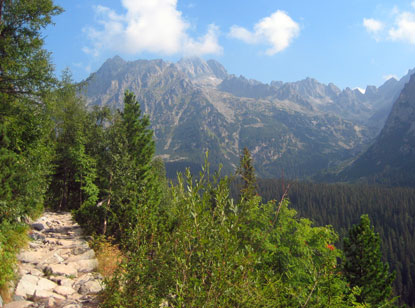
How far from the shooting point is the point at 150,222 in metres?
5.92

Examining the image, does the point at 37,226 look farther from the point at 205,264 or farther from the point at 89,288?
the point at 205,264

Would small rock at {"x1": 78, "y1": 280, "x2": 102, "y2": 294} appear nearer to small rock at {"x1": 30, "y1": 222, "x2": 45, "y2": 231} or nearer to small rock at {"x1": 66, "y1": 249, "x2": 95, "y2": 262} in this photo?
small rock at {"x1": 66, "y1": 249, "x2": 95, "y2": 262}

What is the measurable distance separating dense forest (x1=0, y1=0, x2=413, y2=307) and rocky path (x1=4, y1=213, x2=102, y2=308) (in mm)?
844

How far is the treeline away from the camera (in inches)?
3784

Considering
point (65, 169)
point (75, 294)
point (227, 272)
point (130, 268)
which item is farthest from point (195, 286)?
point (65, 169)

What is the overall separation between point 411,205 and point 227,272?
18133cm

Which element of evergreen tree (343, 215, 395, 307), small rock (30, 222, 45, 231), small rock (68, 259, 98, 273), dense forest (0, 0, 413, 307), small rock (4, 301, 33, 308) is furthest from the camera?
evergreen tree (343, 215, 395, 307)

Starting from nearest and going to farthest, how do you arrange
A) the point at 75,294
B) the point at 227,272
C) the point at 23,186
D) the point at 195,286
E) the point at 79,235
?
the point at 195,286
the point at 227,272
the point at 75,294
the point at 23,186
the point at 79,235

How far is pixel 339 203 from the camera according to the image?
154375mm

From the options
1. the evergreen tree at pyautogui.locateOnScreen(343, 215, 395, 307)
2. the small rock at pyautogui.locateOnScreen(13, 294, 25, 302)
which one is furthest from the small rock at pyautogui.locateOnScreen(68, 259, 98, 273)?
the evergreen tree at pyautogui.locateOnScreen(343, 215, 395, 307)

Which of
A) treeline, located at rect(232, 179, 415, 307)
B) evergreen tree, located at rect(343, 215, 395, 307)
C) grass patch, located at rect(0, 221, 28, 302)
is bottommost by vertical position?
treeline, located at rect(232, 179, 415, 307)

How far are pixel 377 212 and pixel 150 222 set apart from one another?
170m

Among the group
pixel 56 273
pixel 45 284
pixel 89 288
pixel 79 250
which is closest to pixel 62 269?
pixel 56 273

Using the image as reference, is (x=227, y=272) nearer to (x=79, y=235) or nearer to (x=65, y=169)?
(x=79, y=235)
